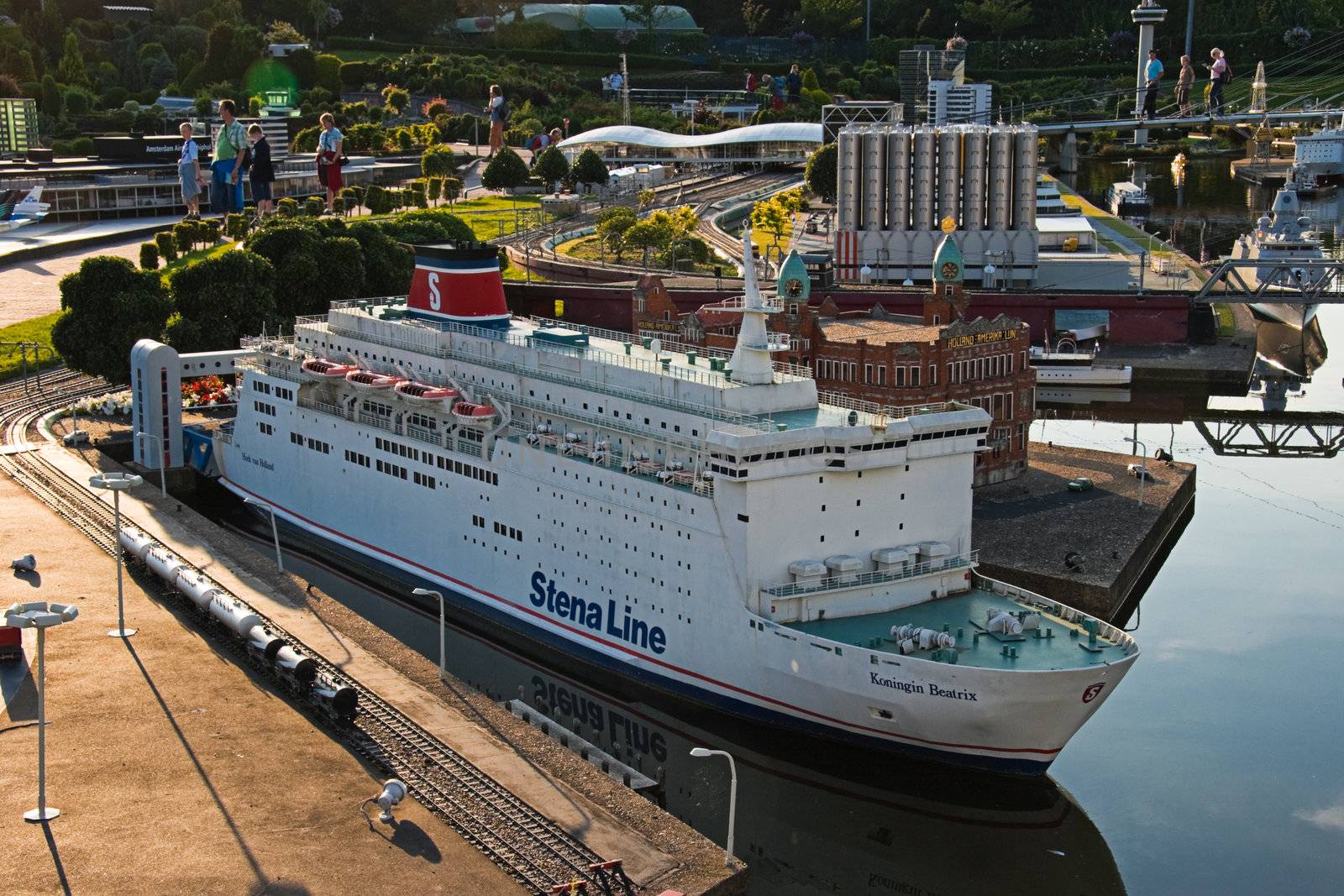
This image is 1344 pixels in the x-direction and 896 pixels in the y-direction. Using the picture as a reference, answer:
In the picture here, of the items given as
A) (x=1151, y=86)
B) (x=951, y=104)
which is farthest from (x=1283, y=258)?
(x=1151, y=86)

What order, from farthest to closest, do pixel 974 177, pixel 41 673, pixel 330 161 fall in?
pixel 330 161
pixel 974 177
pixel 41 673

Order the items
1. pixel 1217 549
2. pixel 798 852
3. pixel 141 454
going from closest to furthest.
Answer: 1. pixel 798 852
2. pixel 1217 549
3. pixel 141 454

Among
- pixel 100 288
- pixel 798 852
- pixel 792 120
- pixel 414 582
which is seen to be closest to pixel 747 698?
pixel 798 852

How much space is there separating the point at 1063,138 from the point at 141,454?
456ft

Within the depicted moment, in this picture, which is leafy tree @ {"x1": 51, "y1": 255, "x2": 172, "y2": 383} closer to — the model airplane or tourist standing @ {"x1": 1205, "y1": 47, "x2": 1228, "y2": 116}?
the model airplane

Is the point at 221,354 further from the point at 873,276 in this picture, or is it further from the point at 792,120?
the point at 792,120

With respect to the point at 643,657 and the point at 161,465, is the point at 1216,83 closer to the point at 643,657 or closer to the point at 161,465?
the point at 161,465

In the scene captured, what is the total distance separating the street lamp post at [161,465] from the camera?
164 ft

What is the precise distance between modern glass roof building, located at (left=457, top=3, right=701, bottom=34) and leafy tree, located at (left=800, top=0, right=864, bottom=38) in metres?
14.0

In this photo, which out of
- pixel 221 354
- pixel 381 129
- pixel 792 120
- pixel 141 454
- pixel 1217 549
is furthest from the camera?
pixel 792 120

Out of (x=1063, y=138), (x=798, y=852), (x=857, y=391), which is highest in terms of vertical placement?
(x=1063, y=138)

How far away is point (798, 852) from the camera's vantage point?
107ft

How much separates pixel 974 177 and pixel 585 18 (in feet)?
370

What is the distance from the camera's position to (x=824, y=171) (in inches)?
4860
